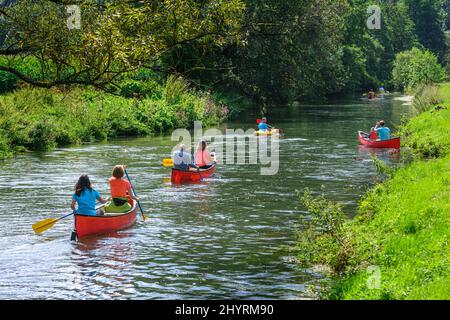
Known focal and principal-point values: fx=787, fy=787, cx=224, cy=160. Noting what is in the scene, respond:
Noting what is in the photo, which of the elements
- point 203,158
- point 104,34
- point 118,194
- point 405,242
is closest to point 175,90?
point 203,158

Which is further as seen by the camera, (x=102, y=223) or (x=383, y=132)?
(x=383, y=132)

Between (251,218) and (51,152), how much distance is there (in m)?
15.6

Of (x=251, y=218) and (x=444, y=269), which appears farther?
(x=251, y=218)

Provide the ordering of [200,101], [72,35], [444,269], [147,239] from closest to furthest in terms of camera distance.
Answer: [444,269] → [72,35] → [147,239] → [200,101]

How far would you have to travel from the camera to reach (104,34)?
40.5ft

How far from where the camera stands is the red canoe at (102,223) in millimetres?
15984

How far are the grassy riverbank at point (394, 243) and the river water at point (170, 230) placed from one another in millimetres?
651

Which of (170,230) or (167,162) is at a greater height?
(167,162)

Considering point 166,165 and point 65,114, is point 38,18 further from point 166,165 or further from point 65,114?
point 65,114

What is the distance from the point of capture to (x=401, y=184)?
18172mm

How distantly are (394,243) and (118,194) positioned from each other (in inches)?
299

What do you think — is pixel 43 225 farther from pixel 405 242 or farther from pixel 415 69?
pixel 415 69

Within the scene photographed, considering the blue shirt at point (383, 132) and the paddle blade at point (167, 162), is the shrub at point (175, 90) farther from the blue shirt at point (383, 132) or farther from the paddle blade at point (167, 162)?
the paddle blade at point (167, 162)
